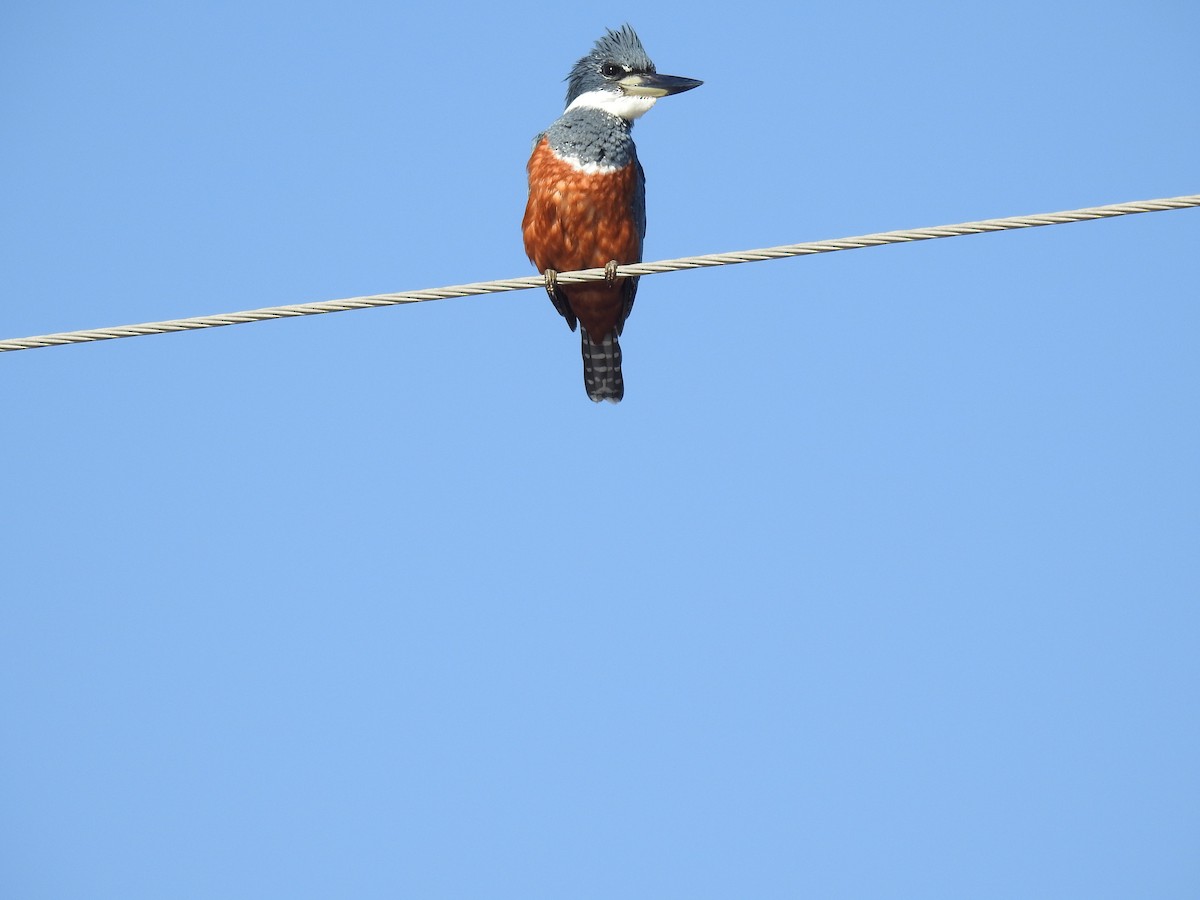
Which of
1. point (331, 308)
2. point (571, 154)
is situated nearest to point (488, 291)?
point (331, 308)

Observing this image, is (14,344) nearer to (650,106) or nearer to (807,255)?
(807,255)

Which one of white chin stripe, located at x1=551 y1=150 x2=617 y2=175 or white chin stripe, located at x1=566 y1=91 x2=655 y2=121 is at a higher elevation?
white chin stripe, located at x1=566 y1=91 x2=655 y2=121

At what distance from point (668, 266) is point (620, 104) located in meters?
3.01

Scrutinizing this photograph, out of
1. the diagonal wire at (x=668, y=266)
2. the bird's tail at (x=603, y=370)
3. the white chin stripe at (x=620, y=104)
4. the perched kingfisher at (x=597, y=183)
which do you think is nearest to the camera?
the diagonal wire at (x=668, y=266)

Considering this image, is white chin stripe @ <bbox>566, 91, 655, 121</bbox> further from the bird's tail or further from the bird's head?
the bird's tail

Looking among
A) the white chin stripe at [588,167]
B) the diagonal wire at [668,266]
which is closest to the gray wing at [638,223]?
the white chin stripe at [588,167]

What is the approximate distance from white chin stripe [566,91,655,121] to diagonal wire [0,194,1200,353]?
9.39 ft

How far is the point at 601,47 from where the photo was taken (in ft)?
25.8

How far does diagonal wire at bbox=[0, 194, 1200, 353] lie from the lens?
440cm

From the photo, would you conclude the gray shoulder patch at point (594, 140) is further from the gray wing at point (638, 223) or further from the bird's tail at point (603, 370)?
the bird's tail at point (603, 370)

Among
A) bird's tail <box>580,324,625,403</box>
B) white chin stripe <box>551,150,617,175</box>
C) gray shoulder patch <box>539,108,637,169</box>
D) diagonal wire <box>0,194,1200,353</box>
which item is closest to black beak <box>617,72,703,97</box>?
gray shoulder patch <box>539,108,637,169</box>

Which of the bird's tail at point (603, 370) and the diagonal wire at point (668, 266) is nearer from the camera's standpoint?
the diagonal wire at point (668, 266)

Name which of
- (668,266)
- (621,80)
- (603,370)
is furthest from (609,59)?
(668,266)

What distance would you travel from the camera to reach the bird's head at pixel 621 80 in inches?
296
